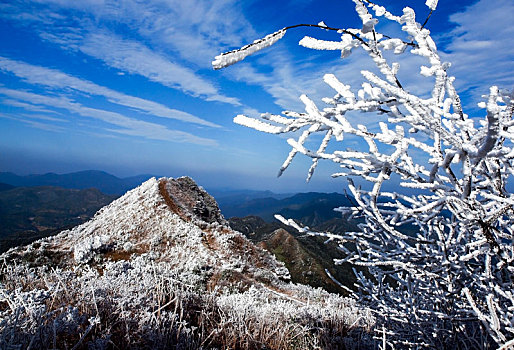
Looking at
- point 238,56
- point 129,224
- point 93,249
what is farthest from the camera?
point 129,224

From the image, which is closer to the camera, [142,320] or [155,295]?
[142,320]

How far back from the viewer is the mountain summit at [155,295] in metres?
2.62

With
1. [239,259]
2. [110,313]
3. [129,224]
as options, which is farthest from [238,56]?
[129,224]

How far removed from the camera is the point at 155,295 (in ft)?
11.9

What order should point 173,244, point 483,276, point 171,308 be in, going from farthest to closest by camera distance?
point 173,244 → point 171,308 → point 483,276

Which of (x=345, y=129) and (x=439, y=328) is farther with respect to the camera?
(x=439, y=328)

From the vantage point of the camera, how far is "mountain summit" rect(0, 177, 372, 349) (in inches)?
103

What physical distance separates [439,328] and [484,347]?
1.33ft

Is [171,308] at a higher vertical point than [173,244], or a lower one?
higher

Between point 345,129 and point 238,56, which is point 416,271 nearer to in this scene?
point 345,129

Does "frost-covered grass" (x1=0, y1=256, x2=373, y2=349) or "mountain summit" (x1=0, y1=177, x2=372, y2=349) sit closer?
"frost-covered grass" (x1=0, y1=256, x2=373, y2=349)

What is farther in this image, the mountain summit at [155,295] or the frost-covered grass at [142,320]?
the mountain summit at [155,295]

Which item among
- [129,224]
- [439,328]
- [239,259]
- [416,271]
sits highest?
[416,271]

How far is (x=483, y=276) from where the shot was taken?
2451 mm
